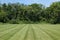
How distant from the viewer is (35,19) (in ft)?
241

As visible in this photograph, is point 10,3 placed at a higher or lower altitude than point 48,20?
higher

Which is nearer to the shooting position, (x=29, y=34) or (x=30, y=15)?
(x=29, y=34)

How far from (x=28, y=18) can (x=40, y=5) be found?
27910mm

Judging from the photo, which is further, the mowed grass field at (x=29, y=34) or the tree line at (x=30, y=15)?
the tree line at (x=30, y=15)

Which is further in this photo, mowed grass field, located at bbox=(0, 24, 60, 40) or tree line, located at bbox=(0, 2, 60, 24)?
tree line, located at bbox=(0, 2, 60, 24)

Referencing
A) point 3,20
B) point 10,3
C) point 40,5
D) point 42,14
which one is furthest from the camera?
point 40,5

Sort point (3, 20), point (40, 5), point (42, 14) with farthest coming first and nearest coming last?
point (40, 5) → point (42, 14) → point (3, 20)

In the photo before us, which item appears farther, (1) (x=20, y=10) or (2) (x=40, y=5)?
(2) (x=40, y=5)

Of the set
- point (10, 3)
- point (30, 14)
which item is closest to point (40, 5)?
point (10, 3)

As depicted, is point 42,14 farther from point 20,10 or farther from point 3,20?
A: point 3,20

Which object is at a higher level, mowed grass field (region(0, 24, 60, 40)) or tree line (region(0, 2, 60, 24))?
mowed grass field (region(0, 24, 60, 40))

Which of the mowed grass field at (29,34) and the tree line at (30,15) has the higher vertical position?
the mowed grass field at (29,34)

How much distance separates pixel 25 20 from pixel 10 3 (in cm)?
2277

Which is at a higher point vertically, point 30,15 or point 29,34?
point 29,34
